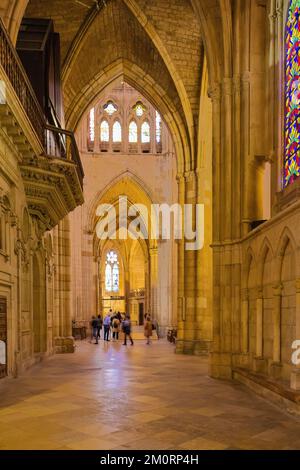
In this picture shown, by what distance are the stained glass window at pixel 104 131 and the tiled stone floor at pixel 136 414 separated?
2531 centimetres

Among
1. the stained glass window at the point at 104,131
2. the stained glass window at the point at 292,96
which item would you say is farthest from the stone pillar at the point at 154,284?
the stained glass window at the point at 292,96

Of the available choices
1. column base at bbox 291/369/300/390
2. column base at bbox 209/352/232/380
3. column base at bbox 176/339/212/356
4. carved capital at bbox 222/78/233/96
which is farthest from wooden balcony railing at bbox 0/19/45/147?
column base at bbox 176/339/212/356

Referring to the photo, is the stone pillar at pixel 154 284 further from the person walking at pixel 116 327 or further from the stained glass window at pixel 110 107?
the stained glass window at pixel 110 107

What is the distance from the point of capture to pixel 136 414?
687 centimetres

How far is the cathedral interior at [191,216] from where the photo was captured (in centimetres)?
694

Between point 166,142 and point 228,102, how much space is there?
2236 cm

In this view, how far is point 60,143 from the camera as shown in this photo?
1355 cm

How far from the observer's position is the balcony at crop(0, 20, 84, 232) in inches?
344

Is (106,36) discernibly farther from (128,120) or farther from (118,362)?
(128,120)

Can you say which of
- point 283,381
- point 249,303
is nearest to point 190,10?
point 249,303

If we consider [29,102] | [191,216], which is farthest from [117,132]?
[29,102]

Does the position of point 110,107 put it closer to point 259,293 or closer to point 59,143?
point 59,143

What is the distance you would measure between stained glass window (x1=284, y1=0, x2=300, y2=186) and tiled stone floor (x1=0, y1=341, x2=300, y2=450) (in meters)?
4.45

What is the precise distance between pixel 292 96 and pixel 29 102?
5585 millimetres
